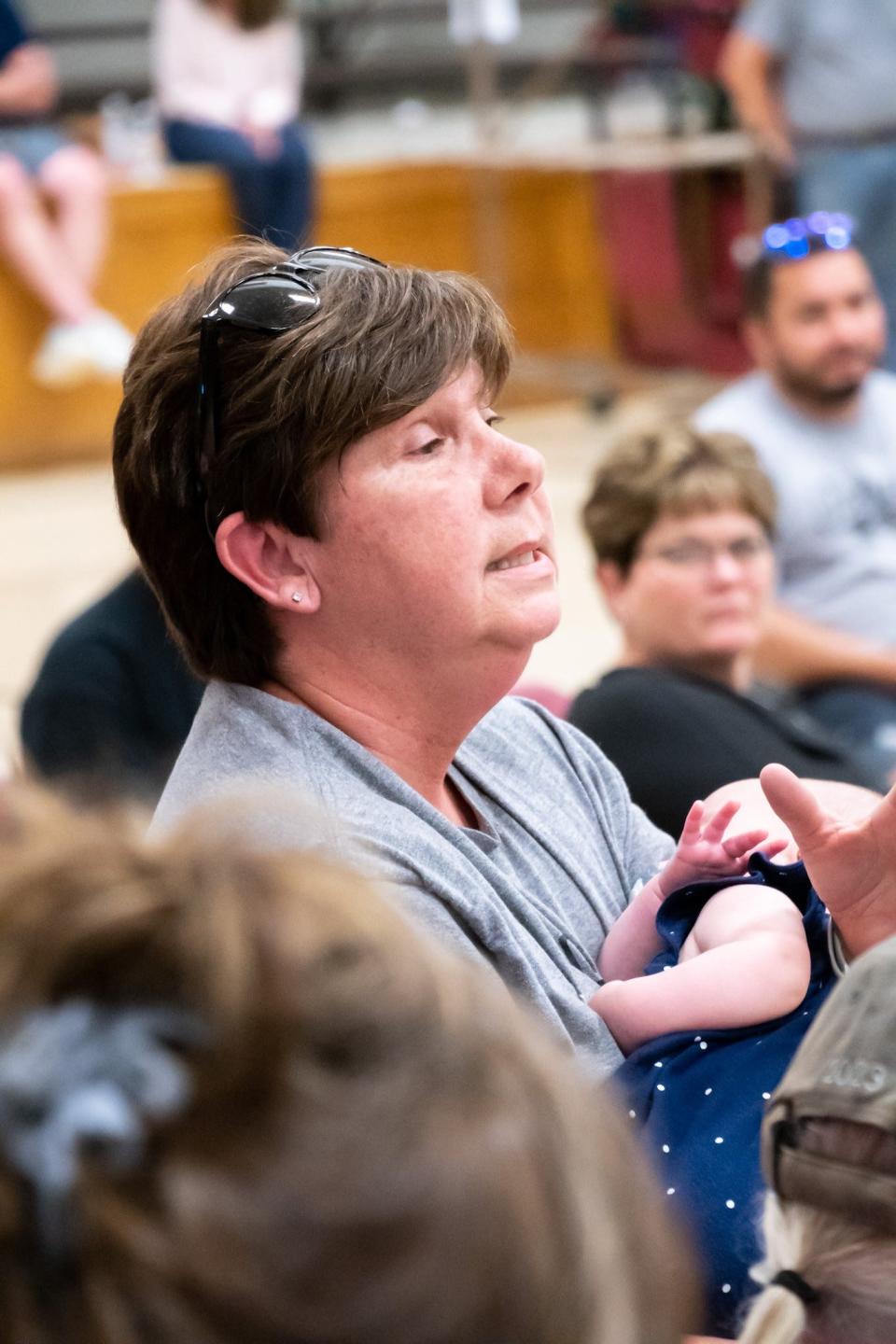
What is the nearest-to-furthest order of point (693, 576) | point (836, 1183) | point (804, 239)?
point (836, 1183) < point (693, 576) < point (804, 239)

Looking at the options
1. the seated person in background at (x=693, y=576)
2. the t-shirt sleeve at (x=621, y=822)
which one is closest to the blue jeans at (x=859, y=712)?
the seated person in background at (x=693, y=576)

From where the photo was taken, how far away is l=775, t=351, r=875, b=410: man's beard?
359 cm

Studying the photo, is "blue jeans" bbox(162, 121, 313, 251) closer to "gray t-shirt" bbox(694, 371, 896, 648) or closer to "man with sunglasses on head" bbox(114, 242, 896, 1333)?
"gray t-shirt" bbox(694, 371, 896, 648)

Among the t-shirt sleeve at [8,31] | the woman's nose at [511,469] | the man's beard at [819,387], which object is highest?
the woman's nose at [511,469]

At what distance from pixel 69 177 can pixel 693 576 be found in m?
4.64


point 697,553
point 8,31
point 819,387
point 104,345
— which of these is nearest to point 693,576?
point 697,553

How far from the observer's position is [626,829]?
175 centimetres

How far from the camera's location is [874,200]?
5.11m

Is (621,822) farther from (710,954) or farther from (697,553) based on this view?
(697,553)

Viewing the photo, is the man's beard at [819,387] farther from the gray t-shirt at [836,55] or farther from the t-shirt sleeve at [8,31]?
the t-shirt sleeve at [8,31]

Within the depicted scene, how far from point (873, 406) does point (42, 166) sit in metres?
3.93

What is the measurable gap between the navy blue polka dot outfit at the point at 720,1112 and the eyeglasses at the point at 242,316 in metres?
0.56

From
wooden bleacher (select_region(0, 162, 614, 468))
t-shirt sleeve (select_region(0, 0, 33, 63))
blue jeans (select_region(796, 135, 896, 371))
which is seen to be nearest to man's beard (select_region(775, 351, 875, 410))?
blue jeans (select_region(796, 135, 896, 371))

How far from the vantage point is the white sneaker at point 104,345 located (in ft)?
21.3
